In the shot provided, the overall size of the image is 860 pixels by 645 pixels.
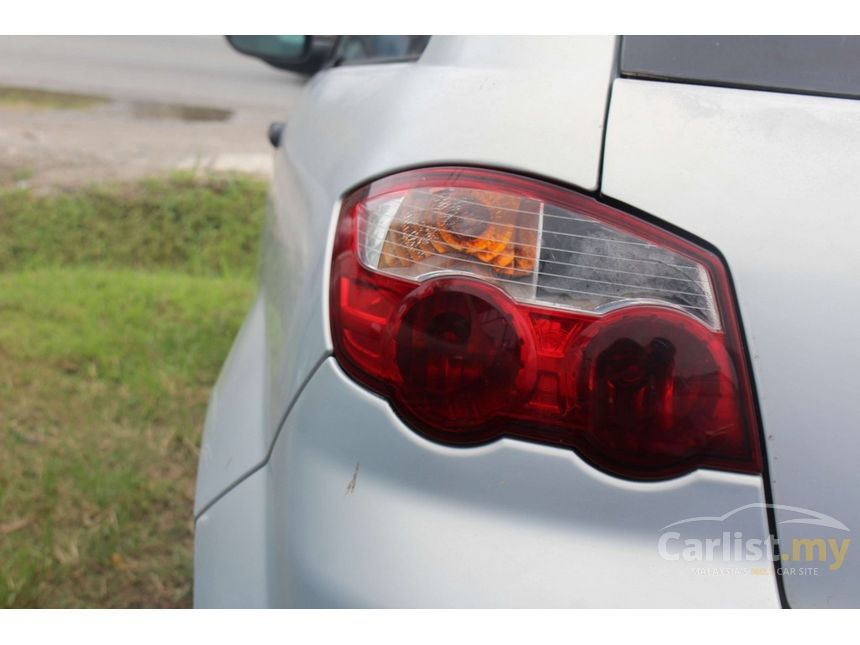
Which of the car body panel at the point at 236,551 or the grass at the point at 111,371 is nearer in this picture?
the car body panel at the point at 236,551

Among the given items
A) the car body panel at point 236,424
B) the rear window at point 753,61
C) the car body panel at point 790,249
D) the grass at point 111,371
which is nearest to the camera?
the car body panel at point 790,249

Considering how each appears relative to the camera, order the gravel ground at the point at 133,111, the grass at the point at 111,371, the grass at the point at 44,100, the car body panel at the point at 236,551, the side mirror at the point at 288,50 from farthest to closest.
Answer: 1. the grass at the point at 44,100
2. the gravel ground at the point at 133,111
3. the side mirror at the point at 288,50
4. the grass at the point at 111,371
5. the car body panel at the point at 236,551

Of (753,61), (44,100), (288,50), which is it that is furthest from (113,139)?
(753,61)

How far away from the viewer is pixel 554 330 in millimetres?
931

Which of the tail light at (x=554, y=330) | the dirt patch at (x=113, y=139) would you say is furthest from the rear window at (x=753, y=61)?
the dirt patch at (x=113, y=139)

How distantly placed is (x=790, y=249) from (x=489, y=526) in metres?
0.47

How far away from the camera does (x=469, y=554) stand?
0.91m

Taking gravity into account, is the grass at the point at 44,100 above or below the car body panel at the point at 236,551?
below

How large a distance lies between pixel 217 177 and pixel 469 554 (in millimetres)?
4799

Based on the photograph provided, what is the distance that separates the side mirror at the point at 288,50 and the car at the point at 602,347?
63.7 inches

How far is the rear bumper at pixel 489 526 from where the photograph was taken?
2.93 feet

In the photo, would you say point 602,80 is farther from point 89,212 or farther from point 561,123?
point 89,212
